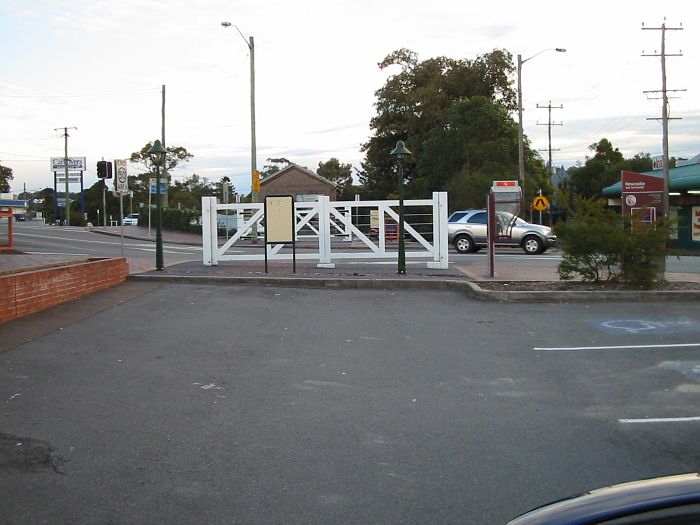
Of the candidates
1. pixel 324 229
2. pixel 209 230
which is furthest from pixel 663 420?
pixel 209 230

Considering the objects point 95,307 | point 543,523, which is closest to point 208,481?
point 543,523

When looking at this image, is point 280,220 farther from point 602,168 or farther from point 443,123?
point 602,168

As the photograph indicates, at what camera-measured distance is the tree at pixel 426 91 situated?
2172 inches

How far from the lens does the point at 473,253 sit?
2777 cm

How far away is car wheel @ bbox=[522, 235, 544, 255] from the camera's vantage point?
90.0ft

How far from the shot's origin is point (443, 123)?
51188mm

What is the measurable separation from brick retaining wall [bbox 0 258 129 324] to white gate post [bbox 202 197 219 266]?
11.9 feet

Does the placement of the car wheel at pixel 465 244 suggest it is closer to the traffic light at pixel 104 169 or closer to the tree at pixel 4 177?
the traffic light at pixel 104 169

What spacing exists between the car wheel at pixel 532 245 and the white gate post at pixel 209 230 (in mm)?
13800

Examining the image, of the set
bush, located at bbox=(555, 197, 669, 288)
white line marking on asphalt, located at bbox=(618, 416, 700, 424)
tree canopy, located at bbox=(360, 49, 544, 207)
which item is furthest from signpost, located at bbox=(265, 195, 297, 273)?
tree canopy, located at bbox=(360, 49, 544, 207)

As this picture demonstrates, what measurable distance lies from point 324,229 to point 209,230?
118 inches

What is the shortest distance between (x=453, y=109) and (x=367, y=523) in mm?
46915

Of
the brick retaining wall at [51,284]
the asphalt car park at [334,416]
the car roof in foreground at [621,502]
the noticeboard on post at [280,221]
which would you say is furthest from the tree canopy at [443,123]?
the car roof in foreground at [621,502]

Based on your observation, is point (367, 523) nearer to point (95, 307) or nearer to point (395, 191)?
point (95, 307)
